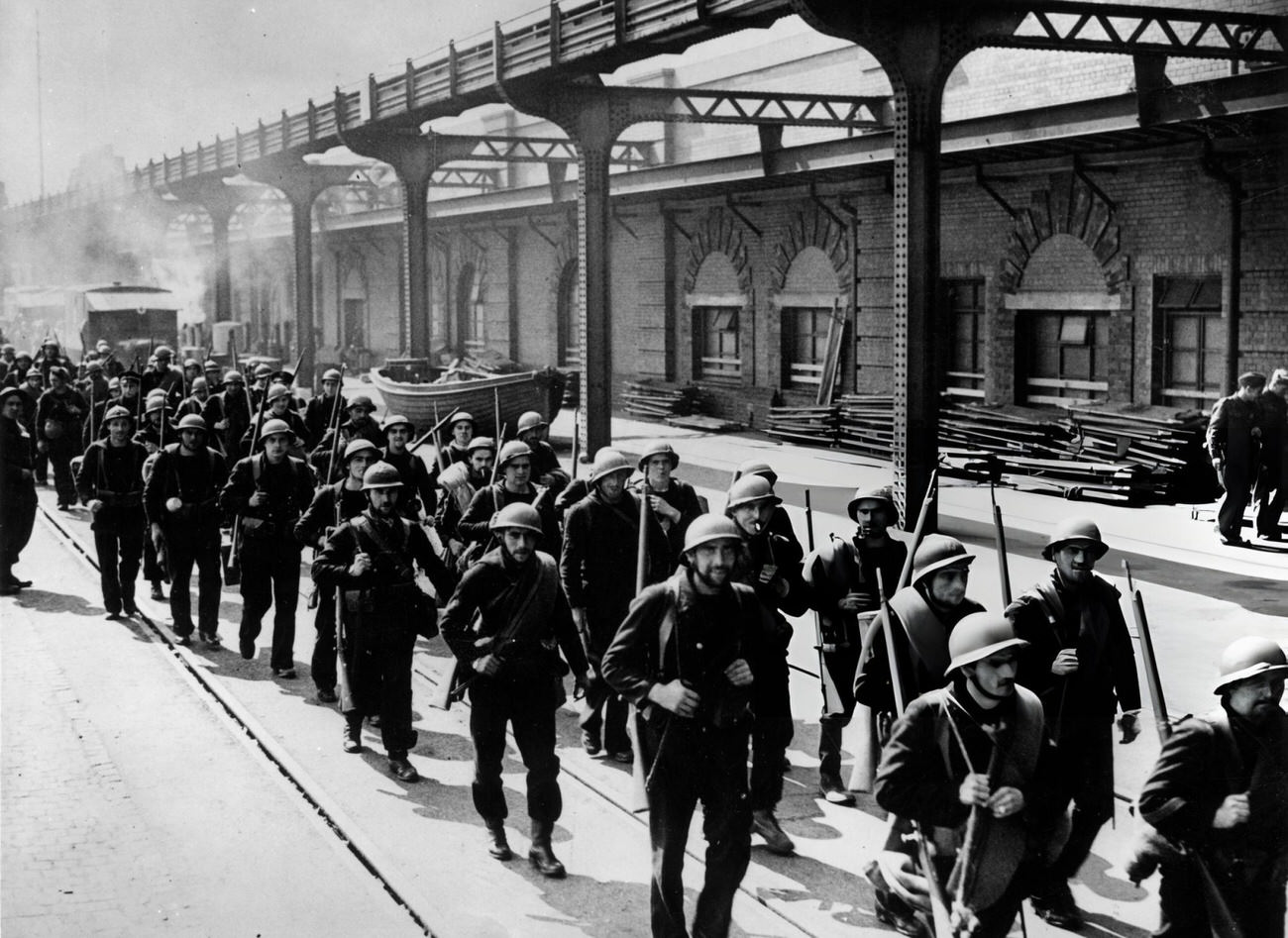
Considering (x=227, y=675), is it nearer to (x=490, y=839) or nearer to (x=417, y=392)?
(x=490, y=839)

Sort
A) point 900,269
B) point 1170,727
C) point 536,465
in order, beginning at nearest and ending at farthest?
point 1170,727, point 536,465, point 900,269

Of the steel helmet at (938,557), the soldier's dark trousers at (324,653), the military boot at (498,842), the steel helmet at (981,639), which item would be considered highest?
the steel helmet at (938,557)

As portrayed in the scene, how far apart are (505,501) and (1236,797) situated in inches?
204

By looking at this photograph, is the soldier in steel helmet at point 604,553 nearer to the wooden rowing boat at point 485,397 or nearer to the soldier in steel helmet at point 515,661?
the soldier in steel helmet at point 515,661

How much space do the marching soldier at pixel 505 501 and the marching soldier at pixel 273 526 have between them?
167 cm

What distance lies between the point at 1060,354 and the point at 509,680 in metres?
15.5

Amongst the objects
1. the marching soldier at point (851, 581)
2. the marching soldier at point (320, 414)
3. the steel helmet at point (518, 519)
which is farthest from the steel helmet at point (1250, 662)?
the marching soldier at point (320, 414)

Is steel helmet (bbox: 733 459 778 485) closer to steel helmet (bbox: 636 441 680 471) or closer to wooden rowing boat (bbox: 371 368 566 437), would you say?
steel helmet (bbox: 636 441 680 471)

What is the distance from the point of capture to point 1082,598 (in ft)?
20.0

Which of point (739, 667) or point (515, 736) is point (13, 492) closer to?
point (515, 736)

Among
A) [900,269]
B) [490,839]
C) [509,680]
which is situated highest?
[900,269]

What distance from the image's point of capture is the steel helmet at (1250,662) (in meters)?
4.59

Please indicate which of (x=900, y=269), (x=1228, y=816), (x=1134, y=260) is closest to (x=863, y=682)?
(x=1228, y=816)

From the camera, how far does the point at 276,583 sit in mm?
10203
